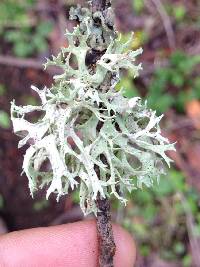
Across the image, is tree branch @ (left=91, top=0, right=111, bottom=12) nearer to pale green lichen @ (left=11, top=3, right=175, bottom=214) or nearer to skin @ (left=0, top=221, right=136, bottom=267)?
pale green lichen @ (left=11, top=3, right=175, bottom=214)

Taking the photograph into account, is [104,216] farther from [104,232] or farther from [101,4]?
[101,4]

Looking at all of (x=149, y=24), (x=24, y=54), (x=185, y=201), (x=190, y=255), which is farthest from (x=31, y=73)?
(x=190, y=255)

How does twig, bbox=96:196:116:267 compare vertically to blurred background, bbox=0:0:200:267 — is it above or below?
below

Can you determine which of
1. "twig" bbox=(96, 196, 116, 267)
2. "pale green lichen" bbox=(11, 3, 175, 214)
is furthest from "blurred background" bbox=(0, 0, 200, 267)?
"pale green lichen" bbox=(11, 3, 175, 214)

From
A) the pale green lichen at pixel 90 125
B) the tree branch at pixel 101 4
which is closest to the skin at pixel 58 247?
the pale green lichen at pixel 90 125

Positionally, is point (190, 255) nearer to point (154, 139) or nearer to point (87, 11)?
point (154, 139)
